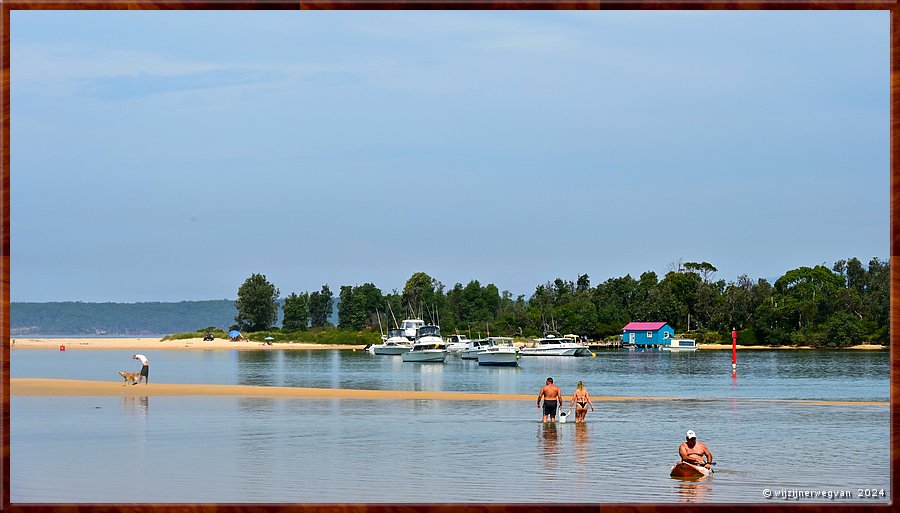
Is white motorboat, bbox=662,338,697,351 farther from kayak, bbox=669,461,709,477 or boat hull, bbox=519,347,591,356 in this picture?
kayak, bbox=669,461,709,477

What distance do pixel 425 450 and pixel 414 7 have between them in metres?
24.1

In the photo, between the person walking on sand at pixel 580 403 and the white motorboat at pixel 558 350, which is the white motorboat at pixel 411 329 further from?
the person walking on sand at pixel 580 403

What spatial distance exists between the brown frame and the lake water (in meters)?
11.9

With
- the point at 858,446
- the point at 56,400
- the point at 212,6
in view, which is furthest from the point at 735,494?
the point at 56,400

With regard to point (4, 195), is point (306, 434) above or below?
below

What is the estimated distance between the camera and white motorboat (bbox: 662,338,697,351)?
194 m

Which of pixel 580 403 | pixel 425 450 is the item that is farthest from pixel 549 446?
pixel 580 403

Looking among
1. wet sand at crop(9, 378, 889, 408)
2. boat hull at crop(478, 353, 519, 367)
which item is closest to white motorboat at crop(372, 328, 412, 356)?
boat hull at crop(478, 353, 519, 367)

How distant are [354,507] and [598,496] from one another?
14.1 metres

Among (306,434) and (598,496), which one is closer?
(598,496)

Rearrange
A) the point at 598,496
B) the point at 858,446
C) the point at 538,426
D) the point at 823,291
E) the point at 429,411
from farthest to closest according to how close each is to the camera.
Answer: the point at 823,291 < the point at 429,411 < the point at 538,426 < the point at 858,446 < the point at 598,496

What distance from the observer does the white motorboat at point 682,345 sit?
19362 centimetres

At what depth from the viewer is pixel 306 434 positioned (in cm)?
4109

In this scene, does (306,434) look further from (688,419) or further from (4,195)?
(4,195)
